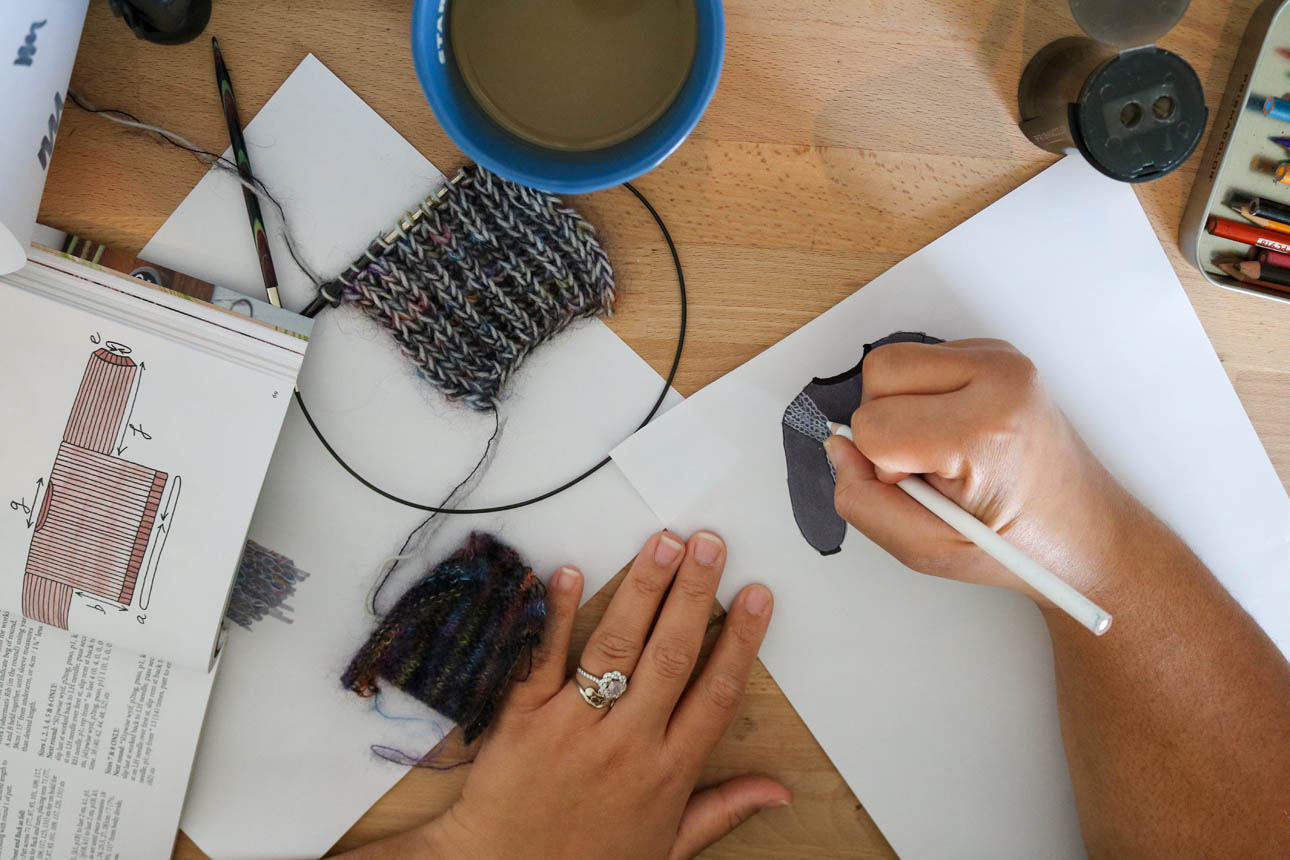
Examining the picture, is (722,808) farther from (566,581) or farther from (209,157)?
(209,157)

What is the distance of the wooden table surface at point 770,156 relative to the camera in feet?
2.03

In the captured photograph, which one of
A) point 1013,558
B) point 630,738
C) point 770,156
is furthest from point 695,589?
point 770,156

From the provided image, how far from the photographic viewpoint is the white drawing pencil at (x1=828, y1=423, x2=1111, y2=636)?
0.45 m

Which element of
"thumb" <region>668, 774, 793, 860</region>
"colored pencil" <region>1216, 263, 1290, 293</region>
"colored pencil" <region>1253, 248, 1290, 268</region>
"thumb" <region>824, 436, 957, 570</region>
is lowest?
"thumb" <region>668, 774, 793, 860</region>

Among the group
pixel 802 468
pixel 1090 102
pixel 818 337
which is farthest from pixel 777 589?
pixel 1090 102

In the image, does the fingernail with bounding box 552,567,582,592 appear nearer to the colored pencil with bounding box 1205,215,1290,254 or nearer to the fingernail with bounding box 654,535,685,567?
the fingernail with bounding box 654,535,685,567

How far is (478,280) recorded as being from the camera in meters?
0.64

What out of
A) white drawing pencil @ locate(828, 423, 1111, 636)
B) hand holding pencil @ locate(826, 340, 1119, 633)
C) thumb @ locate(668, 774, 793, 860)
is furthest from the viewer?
thumb @ locate(668, 774, 793, 860)

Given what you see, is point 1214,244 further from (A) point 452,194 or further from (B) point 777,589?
(A) point 452,194

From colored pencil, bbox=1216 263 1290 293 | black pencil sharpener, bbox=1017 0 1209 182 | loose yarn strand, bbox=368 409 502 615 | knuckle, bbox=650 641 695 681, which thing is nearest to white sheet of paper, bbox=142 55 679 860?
loose yarn strand, bbox=368 409 502 615

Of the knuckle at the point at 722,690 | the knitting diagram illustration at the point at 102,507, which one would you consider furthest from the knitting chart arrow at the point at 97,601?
the knuckle at the point at 722,690

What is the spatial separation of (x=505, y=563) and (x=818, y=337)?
315mm

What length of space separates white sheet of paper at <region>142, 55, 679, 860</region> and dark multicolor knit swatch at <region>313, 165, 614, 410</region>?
0.02m

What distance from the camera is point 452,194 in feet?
2.05
